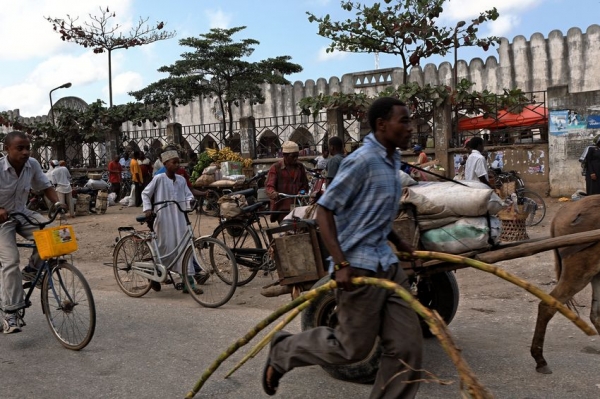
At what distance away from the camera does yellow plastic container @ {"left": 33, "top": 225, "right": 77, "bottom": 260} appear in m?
5.67

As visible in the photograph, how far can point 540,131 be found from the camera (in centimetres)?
1612

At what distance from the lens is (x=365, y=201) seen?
3.43 m

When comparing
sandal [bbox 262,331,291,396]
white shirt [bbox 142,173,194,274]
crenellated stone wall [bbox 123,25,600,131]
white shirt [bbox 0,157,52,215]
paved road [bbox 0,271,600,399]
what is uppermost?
crenellated stone wall [bbox 123,25,600,131]

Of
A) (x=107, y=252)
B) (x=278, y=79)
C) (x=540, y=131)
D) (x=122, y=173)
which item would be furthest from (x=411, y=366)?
(x=278, y=79)

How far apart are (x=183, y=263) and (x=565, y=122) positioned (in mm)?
10952

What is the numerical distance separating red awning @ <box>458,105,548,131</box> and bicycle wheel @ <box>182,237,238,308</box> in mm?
10863

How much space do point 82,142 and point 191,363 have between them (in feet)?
67.1

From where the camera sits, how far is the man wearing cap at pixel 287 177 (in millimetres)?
8773

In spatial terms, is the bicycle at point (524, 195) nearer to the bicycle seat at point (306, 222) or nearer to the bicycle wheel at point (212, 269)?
the bicycle wheel at point (212, 269)

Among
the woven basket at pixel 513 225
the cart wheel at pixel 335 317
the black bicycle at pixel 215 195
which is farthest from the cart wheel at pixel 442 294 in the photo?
the black bicycle at pixel 215 195

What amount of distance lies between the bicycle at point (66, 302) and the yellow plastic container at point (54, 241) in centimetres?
3

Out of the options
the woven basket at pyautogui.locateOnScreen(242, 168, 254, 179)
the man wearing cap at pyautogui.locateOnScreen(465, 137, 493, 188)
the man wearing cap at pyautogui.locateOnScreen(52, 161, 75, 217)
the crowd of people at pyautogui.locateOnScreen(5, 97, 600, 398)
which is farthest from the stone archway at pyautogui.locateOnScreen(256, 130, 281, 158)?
the crowd of people at pyautogui.locateOnScreen(5, 97, 600, 398)

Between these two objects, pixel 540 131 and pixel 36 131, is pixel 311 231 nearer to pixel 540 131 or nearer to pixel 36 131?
pixel 540 131

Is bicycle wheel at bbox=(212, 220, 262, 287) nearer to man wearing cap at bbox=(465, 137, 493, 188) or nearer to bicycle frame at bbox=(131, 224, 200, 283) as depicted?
bicycle frame at bbox=(131, 224, 200, 283)
